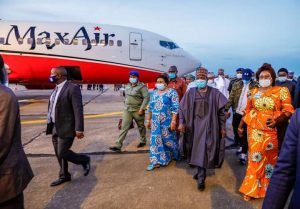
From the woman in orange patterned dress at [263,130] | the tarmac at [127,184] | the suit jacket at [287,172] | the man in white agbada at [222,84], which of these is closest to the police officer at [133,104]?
the tarmac at [127,184]

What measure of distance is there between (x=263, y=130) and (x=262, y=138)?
114 millimetres

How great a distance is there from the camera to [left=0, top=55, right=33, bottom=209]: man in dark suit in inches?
77.1

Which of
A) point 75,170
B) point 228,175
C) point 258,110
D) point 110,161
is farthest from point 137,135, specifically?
point 258,110

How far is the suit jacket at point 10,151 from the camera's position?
1.96m

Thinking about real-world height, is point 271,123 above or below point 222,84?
below

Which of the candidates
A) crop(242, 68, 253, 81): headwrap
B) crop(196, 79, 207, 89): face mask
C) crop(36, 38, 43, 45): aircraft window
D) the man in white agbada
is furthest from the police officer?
crop(36, 38, 43, 45): aircraft window

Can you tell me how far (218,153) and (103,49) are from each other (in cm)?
1239

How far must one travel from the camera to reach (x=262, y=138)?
399 centimetres

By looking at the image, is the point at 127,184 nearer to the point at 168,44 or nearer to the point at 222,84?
the point at 222,84

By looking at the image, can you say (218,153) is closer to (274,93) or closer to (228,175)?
(228,175)

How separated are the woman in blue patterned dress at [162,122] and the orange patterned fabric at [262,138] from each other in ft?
5.60

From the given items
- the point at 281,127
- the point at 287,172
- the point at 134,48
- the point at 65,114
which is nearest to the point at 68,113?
the point at 65,114

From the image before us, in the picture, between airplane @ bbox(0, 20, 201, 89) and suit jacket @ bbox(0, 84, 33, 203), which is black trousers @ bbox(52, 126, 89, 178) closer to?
suit jacket @ bbox(0, 84, 33, 203)

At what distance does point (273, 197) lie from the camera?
1.58 metres
